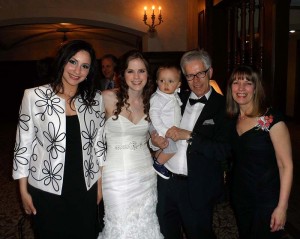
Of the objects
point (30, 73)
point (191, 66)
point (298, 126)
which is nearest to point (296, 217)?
point (191, 66)

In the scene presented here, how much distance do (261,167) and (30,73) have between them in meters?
11.1

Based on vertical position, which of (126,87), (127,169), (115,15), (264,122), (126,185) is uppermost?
(115,15)

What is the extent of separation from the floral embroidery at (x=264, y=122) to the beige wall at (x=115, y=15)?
445cm

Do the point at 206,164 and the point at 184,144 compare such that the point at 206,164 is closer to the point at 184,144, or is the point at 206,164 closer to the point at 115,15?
the point at 184,144

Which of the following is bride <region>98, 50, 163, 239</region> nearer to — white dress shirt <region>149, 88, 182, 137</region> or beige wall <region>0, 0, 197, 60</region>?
white dress shirt <region>149, 88, 182, 137</region>

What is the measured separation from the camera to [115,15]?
6418mm

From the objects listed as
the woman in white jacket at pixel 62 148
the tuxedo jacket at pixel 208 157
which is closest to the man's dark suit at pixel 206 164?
the tuxedo jacket at pixel 208 157

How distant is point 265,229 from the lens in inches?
74.8

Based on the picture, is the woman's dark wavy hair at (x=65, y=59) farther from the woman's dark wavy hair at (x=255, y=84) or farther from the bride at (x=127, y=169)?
the woman's dark wavy hair at (x=255, y=84)

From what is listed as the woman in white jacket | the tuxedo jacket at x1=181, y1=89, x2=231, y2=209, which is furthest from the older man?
the woman in white jacket

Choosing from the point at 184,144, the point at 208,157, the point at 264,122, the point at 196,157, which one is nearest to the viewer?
the point at 264,122

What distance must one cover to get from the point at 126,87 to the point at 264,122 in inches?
38.6

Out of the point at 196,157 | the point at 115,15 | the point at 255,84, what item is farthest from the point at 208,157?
the point at 115,15

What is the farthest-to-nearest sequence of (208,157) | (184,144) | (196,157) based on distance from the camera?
1. (184,144)
2. (196,157)
3. (208,157)
